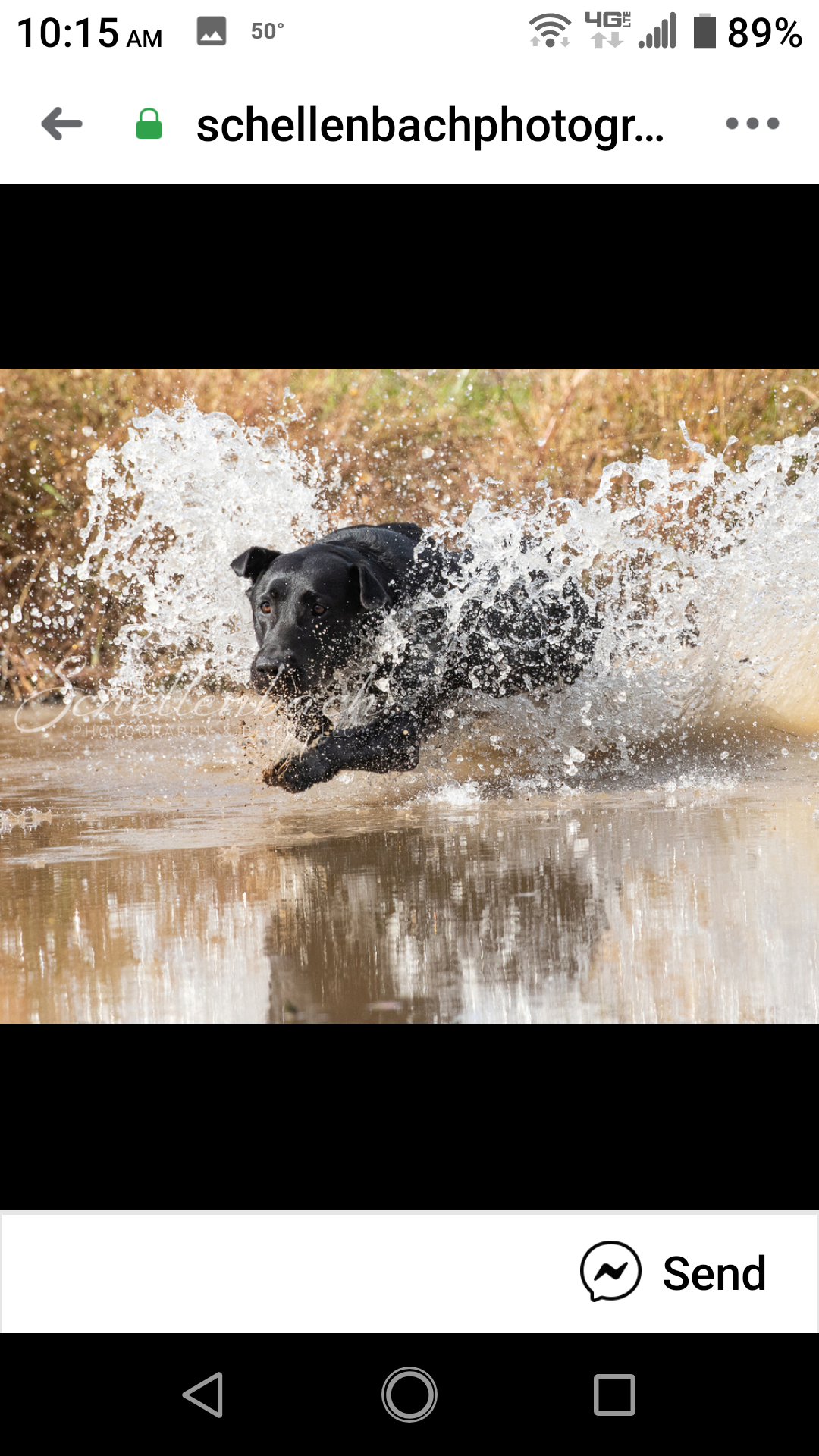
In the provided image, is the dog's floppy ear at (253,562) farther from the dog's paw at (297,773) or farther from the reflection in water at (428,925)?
the reflection in water at (428,925)

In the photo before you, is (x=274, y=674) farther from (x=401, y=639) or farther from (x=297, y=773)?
(x=401, y=639)

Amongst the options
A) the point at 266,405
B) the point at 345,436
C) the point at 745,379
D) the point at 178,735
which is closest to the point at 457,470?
the point at 345,436

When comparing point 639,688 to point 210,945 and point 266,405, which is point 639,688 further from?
point 266,405

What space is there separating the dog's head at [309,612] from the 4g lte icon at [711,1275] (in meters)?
2.84

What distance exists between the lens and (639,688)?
548 centimetres

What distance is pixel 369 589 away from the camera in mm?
4469

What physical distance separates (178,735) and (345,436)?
311 centimetres

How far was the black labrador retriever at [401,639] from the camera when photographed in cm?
443
